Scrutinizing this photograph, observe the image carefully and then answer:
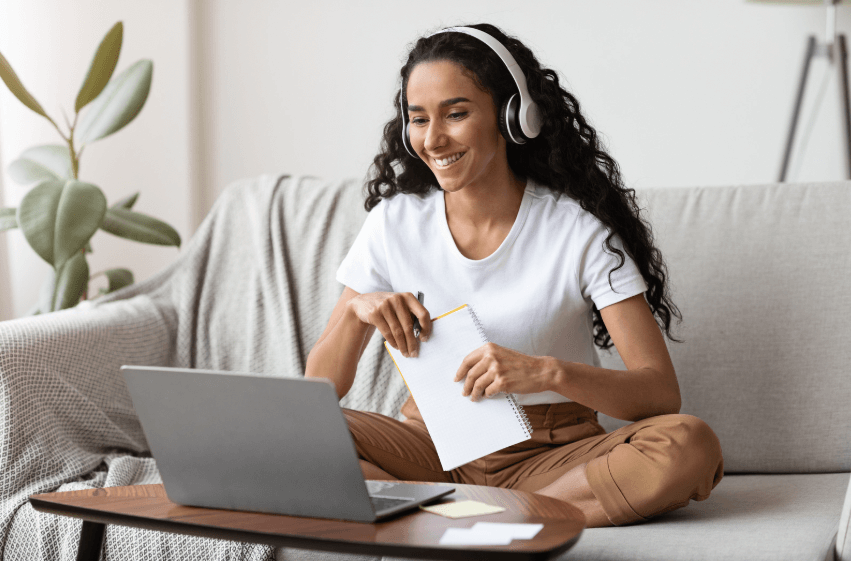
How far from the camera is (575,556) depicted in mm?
1051

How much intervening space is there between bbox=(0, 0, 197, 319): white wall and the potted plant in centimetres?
22

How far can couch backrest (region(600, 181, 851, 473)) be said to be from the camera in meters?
1.49

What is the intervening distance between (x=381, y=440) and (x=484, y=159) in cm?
47

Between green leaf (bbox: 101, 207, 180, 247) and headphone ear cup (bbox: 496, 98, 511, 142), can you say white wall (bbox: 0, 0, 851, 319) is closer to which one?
green leaf (bbox: 101, 207, 180, 247)

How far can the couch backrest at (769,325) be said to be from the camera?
1493 millimetres

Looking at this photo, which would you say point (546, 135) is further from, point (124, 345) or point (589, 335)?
point (124, 345)

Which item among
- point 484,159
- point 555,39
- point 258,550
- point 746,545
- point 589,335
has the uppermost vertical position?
point 555,39

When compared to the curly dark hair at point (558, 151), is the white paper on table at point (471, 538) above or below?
below

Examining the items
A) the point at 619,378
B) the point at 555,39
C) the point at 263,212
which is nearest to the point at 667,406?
the point at 619,378

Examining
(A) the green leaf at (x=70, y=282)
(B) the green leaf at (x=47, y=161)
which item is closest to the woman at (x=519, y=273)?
(A) the green leaf at (x=70, y=282)

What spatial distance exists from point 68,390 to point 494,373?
90 cm

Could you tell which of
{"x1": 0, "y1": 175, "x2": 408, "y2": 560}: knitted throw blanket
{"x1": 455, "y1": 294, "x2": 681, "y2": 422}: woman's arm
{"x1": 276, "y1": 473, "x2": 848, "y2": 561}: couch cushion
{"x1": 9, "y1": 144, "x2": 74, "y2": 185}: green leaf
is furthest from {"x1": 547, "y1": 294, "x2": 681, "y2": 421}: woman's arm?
{"x1": 9, "y1": 144, "x2": 74, "y2": 185}: green leaf

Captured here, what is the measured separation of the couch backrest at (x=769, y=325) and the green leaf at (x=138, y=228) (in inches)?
41.3

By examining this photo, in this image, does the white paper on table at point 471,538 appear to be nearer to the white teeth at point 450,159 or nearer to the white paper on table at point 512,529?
the white paper on table at point 512,529
